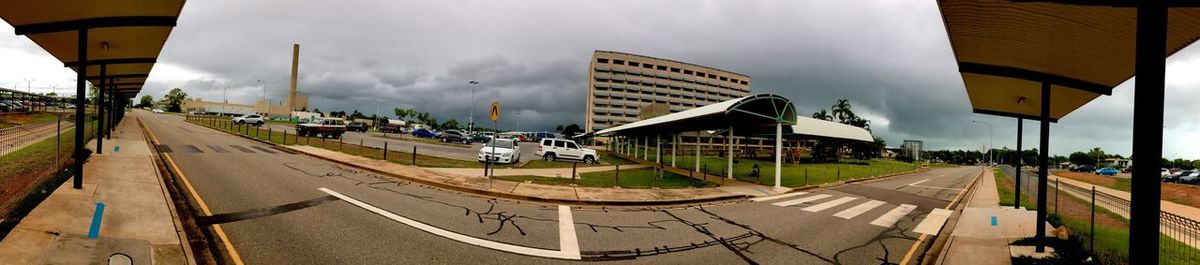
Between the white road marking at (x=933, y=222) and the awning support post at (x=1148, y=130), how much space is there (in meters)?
6.72

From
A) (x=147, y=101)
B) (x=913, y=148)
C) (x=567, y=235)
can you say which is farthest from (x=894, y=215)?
(x=147, y=101)

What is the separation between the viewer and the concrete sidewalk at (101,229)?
4785 millimetres

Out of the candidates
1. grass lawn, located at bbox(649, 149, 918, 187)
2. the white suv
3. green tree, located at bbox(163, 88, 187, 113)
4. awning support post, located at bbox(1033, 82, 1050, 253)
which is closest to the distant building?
grass lawn, located at bbox(649, 149, 918, 187)

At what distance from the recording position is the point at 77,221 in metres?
6.00

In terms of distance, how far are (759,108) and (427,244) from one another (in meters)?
14.5

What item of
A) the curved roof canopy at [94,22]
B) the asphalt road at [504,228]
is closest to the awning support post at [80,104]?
the curved roof canopy at [94,22]

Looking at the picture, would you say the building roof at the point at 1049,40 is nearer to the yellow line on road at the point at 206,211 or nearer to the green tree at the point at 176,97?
the yellow line on road at the point at 206,211

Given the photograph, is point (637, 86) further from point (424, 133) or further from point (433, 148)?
point (433, 148)

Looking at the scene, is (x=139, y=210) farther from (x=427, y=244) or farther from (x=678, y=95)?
(x=678, y=95)

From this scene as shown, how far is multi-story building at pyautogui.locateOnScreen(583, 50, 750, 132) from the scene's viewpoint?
339 feet

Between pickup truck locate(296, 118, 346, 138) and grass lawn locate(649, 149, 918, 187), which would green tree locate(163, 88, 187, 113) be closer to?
pickup truck locate(296, 118, 346, 138)

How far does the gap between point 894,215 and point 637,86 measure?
9609 cm

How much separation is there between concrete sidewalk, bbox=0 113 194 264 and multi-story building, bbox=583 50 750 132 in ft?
298

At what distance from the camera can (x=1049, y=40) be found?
18.2ft
